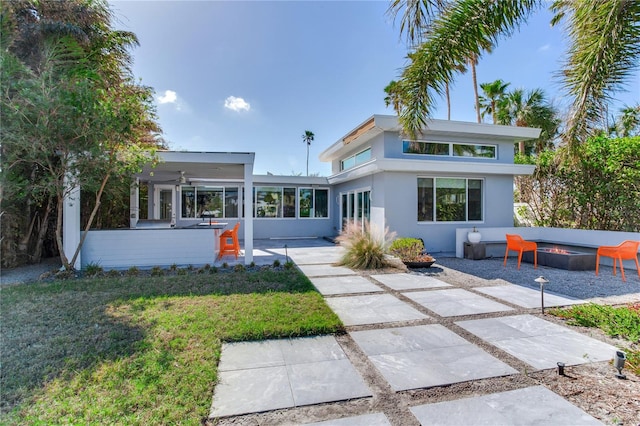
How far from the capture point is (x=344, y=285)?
6742 mm

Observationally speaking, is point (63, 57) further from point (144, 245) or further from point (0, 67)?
point (144, 245)

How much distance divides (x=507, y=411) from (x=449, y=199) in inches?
386

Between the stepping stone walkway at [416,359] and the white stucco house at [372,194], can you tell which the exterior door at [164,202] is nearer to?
the white stucco house at [372,194]

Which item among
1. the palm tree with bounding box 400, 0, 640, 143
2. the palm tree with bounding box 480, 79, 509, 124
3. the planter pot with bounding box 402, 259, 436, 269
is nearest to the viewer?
the palm tree with bounding box 400, 0, 640, 143

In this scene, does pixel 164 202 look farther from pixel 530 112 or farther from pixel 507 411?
pixel 530 112

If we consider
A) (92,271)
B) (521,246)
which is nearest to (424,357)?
(521,246)

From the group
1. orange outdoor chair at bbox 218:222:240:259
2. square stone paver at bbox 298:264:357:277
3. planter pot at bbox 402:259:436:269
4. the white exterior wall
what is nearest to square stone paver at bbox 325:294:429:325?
square stone paver at bbox 298:264:357:277

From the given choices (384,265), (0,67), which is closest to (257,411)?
(384,265)

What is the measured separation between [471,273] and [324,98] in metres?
13.3

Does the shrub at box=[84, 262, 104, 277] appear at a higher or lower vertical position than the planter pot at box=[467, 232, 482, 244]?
lower

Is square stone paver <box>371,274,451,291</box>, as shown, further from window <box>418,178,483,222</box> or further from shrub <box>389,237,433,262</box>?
window <box>418,178,483,222</box>

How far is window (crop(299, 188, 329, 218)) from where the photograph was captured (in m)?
16.6

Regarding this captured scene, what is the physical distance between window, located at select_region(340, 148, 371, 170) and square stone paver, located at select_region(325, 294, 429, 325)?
25.1ft

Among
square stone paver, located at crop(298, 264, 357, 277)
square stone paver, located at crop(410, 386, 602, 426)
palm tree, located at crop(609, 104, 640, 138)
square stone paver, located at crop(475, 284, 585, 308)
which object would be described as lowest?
square stone paver, located at crop(410, 386, 602, 426)
